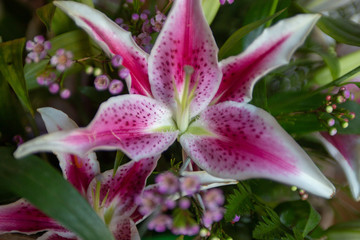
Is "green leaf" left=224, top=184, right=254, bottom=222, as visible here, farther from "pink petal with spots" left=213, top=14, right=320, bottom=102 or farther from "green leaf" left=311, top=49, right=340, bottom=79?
"green leaf" left=311, top=49, right=340, bottom=79

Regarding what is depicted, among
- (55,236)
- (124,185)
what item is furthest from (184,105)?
(55,236)

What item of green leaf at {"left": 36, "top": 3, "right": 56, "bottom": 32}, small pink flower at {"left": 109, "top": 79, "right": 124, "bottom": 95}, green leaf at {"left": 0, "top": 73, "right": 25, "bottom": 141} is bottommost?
green leaf at {"left": 0, "top": 73, "right": 25, "bottom": 141}

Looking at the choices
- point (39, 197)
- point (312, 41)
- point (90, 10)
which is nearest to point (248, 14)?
point (312, 41)

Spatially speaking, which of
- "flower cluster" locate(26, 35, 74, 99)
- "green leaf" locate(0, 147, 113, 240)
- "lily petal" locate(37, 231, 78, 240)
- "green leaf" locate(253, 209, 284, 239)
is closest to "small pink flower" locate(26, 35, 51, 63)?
"flower cluster" locate(26, 35, 74, 99)

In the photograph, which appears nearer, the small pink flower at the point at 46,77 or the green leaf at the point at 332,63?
the small pink flower at the point at 46,77

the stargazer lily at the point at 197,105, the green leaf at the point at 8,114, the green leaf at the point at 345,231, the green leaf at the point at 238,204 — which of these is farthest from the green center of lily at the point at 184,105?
the green leaf at the point at 345,231

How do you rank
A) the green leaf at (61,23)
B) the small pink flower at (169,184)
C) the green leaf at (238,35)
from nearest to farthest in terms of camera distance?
the small pink flower at (169,184) → the green leaf at (238,35) → the green leaf at (61,23)

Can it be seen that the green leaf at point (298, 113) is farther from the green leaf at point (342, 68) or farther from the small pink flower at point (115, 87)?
the small pink flower at point (115, 87)
